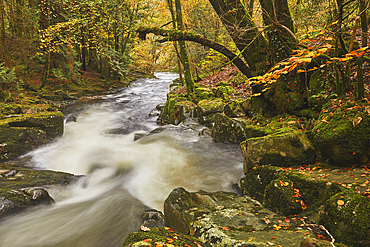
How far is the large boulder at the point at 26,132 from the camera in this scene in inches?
279

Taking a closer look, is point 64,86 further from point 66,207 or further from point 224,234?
point 224,234

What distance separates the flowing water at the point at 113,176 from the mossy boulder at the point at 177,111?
73cm

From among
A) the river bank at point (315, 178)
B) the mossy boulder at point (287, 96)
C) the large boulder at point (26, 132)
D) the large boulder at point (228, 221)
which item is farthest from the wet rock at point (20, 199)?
the mossy boulder at point (287, 96)

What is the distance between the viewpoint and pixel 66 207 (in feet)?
16.5

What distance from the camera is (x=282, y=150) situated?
14.2 ft

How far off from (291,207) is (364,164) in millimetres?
1374

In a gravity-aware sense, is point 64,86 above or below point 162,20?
below

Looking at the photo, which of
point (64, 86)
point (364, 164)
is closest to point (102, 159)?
point (364, 164)

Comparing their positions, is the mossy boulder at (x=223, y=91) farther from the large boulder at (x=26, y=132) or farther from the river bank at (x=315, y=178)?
the large boulder at (x=26, y=132)

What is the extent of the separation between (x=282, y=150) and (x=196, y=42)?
574 centimetres

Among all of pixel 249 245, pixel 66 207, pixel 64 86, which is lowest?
pixel 66 207

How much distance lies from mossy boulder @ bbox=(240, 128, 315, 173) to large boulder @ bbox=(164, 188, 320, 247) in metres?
0.91

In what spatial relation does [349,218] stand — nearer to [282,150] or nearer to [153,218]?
A: [282,150]

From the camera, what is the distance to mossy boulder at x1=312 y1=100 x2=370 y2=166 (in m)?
3.36
